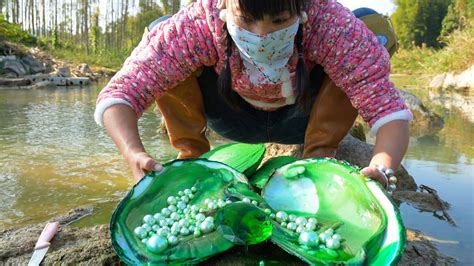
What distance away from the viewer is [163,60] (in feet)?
4.21

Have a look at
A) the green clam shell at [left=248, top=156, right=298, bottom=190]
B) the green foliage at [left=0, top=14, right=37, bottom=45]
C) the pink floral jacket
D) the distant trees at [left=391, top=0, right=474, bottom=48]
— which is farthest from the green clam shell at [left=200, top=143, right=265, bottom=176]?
the distant trees at [left=391, top=0, right=474, bottom=48]

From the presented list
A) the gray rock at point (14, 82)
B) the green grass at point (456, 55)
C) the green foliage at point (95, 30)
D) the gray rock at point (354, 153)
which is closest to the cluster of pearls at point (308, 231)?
the gray rock at point (354, 153)

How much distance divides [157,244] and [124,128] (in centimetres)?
44

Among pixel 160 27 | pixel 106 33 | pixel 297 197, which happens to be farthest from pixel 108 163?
pixel 106 33

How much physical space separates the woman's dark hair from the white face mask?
4 cm

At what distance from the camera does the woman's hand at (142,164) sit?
1076 millimetres

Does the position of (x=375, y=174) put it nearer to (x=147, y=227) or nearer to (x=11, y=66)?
(x=147, y=227)

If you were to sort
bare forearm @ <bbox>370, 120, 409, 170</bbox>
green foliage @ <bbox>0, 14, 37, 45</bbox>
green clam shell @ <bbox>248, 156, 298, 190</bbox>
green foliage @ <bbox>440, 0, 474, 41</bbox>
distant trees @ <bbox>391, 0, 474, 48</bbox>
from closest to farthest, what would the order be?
bare forearm @ <bbox>370, 120, 409, 170</bbox> → green clam shell @ <bbox>248, 156, 298, 190</bbox> → green foliage @ <bbox>0, 14, 37, 45</bbox> → green foliage @ <bbox>440, 0, 474, 41</bbox> → distant trees @ <bbox>391, 0, 474, 48</bbox>

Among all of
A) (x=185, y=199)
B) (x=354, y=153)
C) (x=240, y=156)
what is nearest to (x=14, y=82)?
(x=354, y=153)

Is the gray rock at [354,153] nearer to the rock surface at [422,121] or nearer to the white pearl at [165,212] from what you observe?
the white pearl at [165,212]

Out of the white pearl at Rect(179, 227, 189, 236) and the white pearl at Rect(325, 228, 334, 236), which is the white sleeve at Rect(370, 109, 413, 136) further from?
the white pearl at Rect(179, 227, 189, 236)

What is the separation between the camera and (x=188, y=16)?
131 cm

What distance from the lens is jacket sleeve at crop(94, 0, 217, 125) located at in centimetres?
126

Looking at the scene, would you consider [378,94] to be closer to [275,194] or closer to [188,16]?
[275,194]
